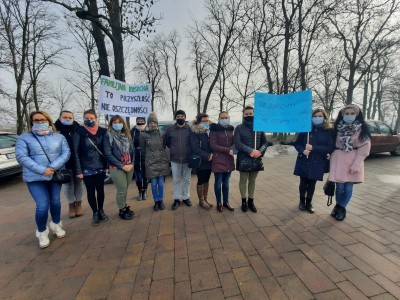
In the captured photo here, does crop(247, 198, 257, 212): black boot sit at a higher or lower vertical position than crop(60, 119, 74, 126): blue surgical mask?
lower

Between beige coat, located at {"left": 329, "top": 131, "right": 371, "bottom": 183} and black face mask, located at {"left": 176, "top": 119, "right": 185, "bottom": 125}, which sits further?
black face mask, located at {"left": 176, "top": 119, "right": 185, "bottom": 125}

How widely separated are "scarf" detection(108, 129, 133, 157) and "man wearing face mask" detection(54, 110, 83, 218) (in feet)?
1.91

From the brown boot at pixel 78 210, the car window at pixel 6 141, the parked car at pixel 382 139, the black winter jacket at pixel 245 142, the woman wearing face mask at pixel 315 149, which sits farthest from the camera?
the parked car at pixel 382 139

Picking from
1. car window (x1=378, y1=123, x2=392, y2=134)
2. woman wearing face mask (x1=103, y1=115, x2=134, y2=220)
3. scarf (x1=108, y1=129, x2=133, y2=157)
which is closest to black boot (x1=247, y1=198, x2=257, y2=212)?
woman wearing face mask (x1=103, y1=115, x2=134, y2=220)

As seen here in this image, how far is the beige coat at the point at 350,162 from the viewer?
135 inches

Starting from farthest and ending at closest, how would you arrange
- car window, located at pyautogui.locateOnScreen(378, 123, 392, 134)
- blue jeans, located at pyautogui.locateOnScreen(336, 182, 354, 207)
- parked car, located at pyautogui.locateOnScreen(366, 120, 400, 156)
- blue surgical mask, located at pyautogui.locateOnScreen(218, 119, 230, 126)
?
car window, located at pyautogui.locateOnScreen(378, 123, 392, 134), parked car, located at pyautogui.locateOnScreen(366, 120, 400, 156), blue surgical mask, located at pyautogui.locateOnScreen(218, 119, 230, 126), blue jeans, located at pyautogui.locateOnScreen(336, 182, 354, 207)

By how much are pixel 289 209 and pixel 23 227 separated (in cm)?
474

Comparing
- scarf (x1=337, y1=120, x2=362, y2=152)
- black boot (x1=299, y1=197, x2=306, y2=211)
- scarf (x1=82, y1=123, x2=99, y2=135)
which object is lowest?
black boot (x1=299, y1=197, x2=306, y2=211)

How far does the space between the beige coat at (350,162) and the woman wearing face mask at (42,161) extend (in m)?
4.16

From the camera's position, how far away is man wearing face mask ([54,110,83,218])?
3.86m

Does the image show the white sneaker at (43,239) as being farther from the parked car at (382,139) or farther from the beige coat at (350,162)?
the parked car at (382,139)

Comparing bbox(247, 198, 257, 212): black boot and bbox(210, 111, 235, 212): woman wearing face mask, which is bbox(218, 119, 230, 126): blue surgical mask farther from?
bbox(247, 198, 257, 212): black boot

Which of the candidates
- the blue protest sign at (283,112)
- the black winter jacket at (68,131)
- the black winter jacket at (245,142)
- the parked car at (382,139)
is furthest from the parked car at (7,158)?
the parked car at (382,139)

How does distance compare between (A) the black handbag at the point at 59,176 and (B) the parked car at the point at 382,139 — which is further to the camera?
(B) the parked car at the point at 382,139
